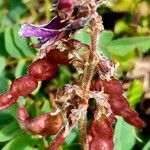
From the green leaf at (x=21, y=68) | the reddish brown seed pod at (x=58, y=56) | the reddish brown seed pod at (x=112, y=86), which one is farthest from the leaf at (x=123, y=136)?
the green leaf at (x=21, y=68)

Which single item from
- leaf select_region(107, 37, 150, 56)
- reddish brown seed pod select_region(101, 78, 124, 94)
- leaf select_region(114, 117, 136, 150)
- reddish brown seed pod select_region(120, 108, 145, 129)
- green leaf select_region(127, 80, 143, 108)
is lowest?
green leaf select_region(127, 80, 143, 108)

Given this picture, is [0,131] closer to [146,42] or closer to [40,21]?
[146,42]

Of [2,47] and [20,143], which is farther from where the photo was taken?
[2,47]

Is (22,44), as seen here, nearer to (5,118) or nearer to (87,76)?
(5,118)

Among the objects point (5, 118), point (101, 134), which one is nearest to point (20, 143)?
point (5, 118)

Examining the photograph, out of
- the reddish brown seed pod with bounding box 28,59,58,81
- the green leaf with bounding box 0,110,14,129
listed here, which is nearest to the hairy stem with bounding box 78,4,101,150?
the reddish brown seed pod with bounding box 28,59,58,81

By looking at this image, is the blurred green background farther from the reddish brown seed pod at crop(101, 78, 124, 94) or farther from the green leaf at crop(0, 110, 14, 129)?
the reddish brown seed pod at crop(101, 78, 124, 94)

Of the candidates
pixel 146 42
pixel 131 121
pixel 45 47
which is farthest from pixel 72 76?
pixel 45 47

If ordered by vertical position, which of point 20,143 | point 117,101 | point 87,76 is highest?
point 87,76
